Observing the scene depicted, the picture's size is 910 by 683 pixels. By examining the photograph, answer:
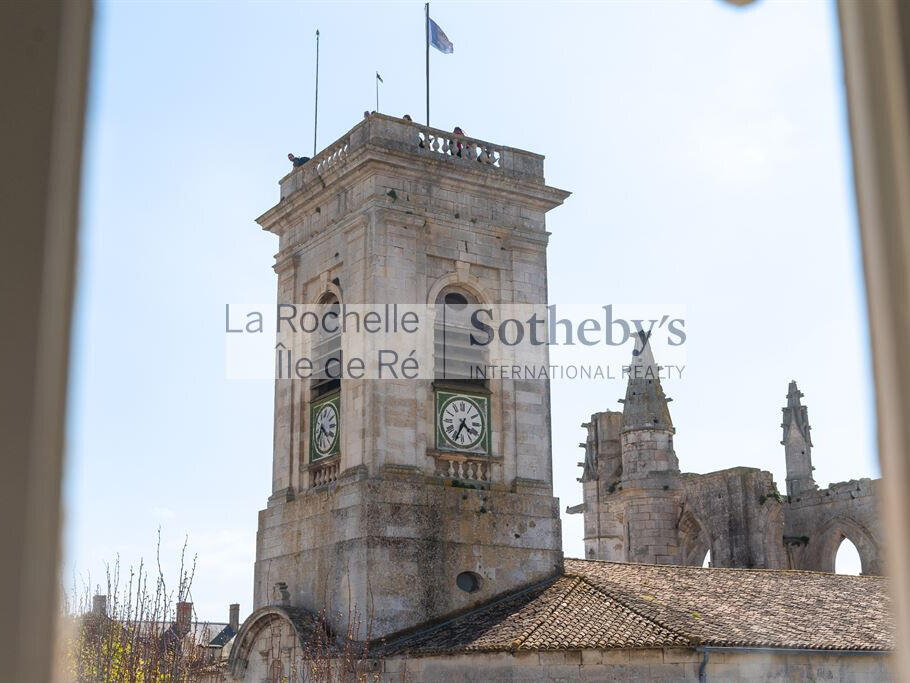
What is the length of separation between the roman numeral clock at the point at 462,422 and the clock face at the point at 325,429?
200 centimetres

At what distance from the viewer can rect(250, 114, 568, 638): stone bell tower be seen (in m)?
20.0

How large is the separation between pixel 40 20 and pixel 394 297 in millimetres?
19456

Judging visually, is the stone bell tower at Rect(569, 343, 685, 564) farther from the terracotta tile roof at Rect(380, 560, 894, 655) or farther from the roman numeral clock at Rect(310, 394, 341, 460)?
the roman numeral clock at Rect(310, 394, 341, 460)

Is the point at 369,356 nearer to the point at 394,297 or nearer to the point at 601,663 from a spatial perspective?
the point at 394,297

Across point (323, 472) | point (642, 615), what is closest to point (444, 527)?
point (323, 472)

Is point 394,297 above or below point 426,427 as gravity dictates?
above

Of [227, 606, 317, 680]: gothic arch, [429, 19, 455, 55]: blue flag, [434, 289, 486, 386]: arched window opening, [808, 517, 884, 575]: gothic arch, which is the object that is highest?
[429, 19, 455, 55]: blue flag

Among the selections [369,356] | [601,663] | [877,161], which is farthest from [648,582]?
[877,161]

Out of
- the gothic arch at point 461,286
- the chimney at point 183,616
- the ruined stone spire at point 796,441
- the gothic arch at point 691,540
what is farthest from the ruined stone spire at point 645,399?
the chimney at point 183,616

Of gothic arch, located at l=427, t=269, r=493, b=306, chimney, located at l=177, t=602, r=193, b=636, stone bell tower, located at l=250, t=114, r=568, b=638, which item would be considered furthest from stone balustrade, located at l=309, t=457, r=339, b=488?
chimney, located at l=177, t=602, r=193, b=636

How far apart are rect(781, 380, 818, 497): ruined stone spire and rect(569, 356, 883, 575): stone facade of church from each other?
6.69 ft

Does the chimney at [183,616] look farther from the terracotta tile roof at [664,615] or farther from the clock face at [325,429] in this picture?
the clock face at [325,429]

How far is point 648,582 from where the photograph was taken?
2086 centimetres

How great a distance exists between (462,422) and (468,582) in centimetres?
288
